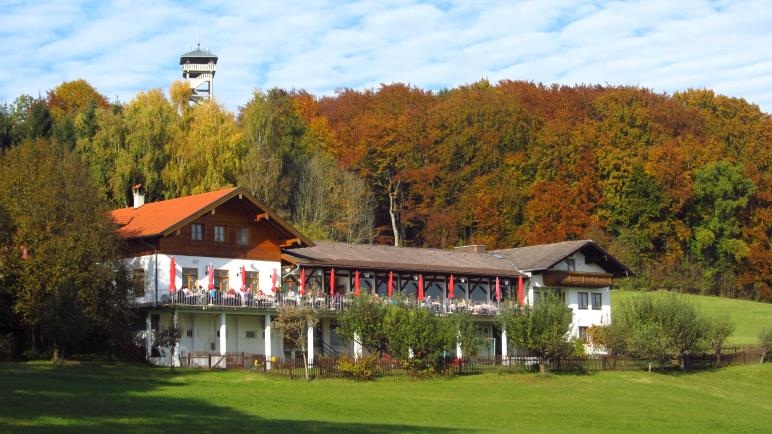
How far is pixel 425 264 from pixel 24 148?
23952mm

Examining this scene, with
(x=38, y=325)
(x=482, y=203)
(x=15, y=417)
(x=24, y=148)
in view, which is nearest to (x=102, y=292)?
(x=38, y=325)

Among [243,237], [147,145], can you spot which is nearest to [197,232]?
[243,237]

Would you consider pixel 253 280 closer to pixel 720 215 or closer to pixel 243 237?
pixel 243 237

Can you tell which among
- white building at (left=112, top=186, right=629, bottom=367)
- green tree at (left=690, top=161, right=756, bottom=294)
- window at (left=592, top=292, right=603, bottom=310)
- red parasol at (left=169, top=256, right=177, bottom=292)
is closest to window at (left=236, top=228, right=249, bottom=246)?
white building at (left=112, top=186, right=629, bottom=367)

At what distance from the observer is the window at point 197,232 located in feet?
186

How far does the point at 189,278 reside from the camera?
56.1 metres

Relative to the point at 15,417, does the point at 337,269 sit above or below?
above

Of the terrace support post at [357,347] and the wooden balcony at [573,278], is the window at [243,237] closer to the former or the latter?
the terrace support post at [357,347]

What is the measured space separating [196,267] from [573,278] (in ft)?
80.8

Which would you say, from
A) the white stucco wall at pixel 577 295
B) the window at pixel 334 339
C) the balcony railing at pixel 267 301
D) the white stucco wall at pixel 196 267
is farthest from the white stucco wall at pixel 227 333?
the white stucco wall at pixel 577 295

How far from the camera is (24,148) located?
1977 inches

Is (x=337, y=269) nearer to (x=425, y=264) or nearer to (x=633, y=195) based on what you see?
(x=425, y=264)

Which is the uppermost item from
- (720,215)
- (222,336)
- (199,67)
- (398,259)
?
(199,67)

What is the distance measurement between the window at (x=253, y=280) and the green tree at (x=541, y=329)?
506 inches
